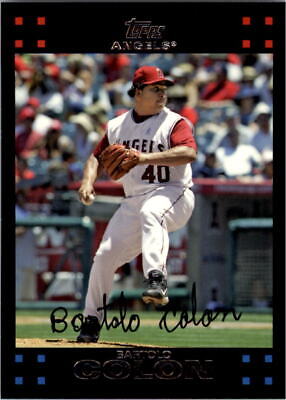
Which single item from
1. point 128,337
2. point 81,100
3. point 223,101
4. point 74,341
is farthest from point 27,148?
point 74,341

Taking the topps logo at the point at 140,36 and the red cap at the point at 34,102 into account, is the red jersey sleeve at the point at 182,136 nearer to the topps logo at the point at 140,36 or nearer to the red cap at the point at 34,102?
the topps logo at the point at 140,36

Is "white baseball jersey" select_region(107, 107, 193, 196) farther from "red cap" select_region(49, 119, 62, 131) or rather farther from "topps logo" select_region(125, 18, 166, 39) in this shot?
"red cap" select_region(49, 119, 62, 131)

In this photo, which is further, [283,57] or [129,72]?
[129,72]

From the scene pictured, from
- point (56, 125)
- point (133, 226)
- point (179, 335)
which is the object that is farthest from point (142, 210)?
point (56, 125)

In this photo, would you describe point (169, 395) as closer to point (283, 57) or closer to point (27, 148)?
point (283, 57)

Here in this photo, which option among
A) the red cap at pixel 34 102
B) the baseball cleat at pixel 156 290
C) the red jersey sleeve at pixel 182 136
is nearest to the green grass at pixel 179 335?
the baseball cleat at pixel 156 290

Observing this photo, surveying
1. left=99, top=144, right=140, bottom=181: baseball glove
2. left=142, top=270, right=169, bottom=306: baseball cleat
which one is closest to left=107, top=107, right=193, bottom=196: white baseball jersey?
left=99, top=144, right=140, bottom=181: baseball glove

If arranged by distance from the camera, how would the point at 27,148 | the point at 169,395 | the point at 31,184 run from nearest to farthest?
the point at 169,395 < the point at 31,184 < the point at 27,148
